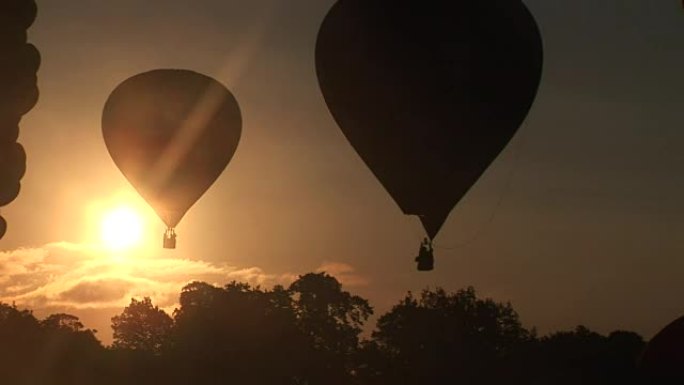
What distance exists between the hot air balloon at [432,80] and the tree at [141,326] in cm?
6279

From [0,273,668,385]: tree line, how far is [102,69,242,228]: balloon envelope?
94.8ft

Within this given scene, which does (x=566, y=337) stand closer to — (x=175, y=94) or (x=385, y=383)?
(x=385, y=383)

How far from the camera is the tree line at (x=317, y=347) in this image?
2908 inches

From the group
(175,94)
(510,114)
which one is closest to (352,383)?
(175,94)

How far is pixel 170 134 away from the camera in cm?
4625

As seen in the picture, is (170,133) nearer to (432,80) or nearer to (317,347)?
(432,80)

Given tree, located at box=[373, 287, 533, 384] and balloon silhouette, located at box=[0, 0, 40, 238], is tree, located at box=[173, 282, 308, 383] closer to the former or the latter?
tree, located at box=[373, 287, 533, 384]

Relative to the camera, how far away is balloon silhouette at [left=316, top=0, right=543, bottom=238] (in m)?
36.4

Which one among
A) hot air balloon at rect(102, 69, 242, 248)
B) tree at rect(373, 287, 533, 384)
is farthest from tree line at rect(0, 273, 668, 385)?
hot air balloon at rect(102, 69, 242, 248)

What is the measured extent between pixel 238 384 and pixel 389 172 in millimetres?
43125

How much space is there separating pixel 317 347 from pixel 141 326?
21.9 metres

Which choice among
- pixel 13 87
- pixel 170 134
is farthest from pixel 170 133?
pixel 13 87

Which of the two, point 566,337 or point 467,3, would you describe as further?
point 566,337

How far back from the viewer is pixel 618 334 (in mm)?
79562
